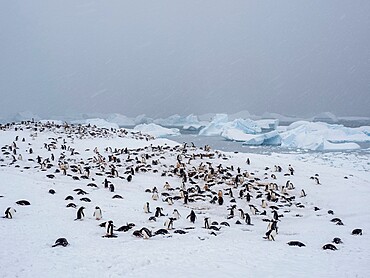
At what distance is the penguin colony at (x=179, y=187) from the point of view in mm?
11039

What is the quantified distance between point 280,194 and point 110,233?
10692mm


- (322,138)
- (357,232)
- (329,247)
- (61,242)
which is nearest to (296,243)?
(329,247)

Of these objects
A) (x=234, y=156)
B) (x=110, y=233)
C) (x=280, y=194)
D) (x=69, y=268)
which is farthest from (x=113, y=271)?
(x=234, y=156)

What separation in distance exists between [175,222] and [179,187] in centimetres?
610

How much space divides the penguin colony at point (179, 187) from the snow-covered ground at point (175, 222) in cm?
10

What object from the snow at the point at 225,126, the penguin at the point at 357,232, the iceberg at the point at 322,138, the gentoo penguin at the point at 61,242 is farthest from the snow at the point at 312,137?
the gentoo penguin at the point at 61,242

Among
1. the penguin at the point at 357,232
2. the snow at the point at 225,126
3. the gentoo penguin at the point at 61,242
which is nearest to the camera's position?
the gentoo penguin at the point at 61,242

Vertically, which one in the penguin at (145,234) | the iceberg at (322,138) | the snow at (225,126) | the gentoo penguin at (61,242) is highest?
the snow at (225,126)

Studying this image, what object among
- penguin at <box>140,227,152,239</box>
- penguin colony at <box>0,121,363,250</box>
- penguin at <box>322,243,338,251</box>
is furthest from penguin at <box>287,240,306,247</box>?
penguin at <box>140,227,152,239</box>

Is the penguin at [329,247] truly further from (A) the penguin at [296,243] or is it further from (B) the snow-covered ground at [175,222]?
(A) the penguin at [296,243]

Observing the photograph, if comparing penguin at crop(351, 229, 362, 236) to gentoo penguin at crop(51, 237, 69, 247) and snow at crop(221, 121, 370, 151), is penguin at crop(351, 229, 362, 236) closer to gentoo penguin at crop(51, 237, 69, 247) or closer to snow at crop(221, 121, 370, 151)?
gentoo penguin at crop(51, 237, 69, 247)

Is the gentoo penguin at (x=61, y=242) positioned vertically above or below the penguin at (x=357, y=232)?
above

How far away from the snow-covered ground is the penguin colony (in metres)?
0.10

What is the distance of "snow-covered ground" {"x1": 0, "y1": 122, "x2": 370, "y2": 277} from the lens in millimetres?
7133
